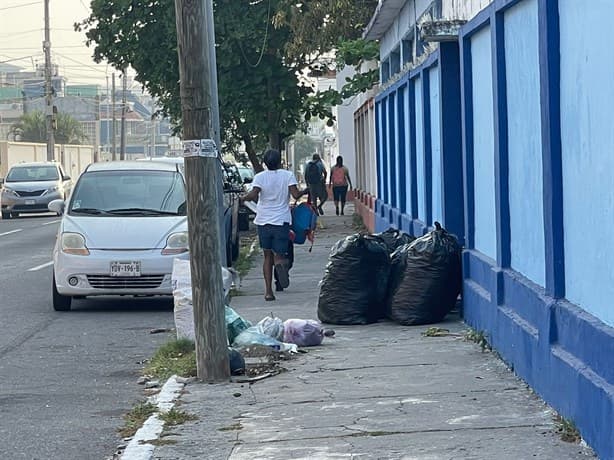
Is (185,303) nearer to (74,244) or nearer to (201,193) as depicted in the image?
(201,193)

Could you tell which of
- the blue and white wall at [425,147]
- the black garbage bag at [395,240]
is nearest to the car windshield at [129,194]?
the black garbage bag at [395,240]

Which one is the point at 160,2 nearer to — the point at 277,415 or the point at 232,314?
the point at 232,314

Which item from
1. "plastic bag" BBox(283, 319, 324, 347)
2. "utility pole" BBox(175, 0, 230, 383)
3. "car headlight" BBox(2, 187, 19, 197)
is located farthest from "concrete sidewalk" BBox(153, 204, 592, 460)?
"car headlight" BBox(2, 187, 19, 197)

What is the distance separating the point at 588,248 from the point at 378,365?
3.15m

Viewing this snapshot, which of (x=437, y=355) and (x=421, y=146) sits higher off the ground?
(x=421, y=146)

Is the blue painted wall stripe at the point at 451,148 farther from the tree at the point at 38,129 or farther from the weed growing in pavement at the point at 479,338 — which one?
the tree at the point at 38,129

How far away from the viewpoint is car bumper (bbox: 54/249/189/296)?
14305 millimetres

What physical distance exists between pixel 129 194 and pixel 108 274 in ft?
4.76

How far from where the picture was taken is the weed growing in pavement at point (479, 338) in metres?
10.4

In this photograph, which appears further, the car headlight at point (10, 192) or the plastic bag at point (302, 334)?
the car headlight at point (10, 192)

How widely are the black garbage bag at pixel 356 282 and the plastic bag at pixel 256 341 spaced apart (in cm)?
173

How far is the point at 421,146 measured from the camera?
16.6 meters

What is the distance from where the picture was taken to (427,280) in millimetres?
11852

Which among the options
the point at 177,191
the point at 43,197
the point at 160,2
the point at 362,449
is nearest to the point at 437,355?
the point at 362,449
